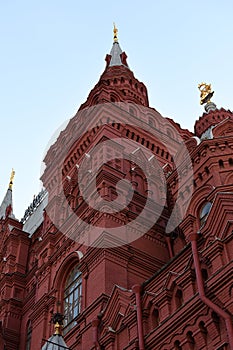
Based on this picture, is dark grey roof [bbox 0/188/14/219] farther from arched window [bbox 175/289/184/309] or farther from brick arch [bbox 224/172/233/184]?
arched window [bbox 175/289/184/309]

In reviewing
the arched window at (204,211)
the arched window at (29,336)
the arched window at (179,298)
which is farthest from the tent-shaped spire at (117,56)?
the arched window at (179,298)

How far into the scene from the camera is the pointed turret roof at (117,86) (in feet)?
103

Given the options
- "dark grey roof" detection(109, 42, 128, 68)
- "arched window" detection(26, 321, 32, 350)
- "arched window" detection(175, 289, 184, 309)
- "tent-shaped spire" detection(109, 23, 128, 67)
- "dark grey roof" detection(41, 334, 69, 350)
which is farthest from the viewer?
"tent-shaped spire" detection(109, 23, 128, 67)

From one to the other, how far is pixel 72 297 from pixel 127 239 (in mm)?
2935

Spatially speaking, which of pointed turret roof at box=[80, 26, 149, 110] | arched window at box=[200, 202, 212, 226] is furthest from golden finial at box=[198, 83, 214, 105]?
arched window at box=[200, 202, 212, 226]

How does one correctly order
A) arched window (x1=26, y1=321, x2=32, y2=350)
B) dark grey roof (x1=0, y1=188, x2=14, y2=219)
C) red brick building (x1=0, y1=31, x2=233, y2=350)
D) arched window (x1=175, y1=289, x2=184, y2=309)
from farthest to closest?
dark grey roof (x1=0, y1=188, x2=14, y2=219) → arched window (x1=26, y1=321, x2=32, y2=350) → arched window (x1=175, y1=289, x2=184, y2=309) → red brick building (x1=0, y1=31, x2=233, y2=350)

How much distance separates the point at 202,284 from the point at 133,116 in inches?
653

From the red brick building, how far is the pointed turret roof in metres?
0.10

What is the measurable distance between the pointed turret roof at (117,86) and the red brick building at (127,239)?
99mm

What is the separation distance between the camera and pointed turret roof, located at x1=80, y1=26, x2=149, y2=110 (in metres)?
31.5

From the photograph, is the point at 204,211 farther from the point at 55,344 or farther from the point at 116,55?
the point at 116,55

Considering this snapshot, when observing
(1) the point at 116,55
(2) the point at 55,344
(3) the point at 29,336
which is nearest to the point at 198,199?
(2) the point at 55,344

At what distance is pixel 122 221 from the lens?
2384 centimetres

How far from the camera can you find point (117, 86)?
34.6m
